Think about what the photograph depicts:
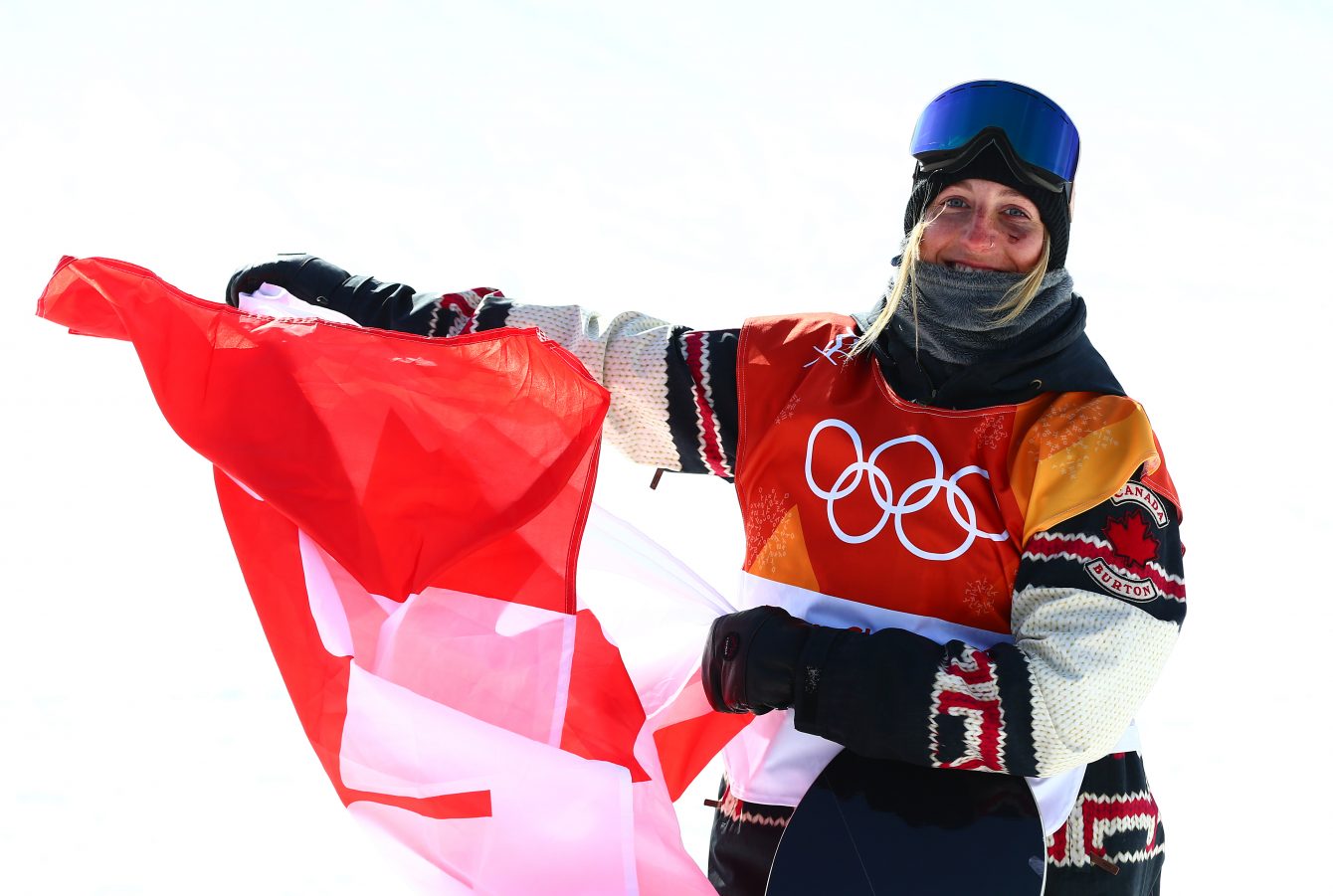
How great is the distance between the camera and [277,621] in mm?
1491

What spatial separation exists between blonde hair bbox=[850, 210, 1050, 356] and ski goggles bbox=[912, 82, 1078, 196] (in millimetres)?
73

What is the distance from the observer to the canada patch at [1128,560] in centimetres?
138

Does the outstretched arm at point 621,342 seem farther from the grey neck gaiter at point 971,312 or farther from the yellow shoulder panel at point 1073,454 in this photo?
the yellow shoulder panel at point 1073,454

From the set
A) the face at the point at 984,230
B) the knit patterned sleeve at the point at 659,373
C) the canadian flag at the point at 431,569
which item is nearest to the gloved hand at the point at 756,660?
the canadian flag at the point at 431,569

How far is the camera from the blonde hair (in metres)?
1.51

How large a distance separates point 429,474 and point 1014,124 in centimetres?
82

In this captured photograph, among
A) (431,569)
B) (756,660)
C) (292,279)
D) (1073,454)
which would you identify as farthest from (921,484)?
(292,279)

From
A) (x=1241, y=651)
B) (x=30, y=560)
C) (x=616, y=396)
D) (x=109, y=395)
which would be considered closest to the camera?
(x=616, y=396)

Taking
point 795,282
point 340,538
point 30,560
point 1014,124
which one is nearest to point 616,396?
point 340,538

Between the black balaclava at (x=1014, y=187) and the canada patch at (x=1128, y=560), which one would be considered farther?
the black balaclava at (x=1014, y=187)

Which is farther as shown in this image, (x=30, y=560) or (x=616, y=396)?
(x=30, y=560)

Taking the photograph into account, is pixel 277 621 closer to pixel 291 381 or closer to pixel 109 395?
pixel 291 381

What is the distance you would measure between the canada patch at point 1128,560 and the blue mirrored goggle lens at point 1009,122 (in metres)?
0.46

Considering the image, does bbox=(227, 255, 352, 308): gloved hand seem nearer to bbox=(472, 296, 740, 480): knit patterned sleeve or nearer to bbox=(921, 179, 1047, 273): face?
bbox=(472, 296, 740, 480): knit patterned sleeve
